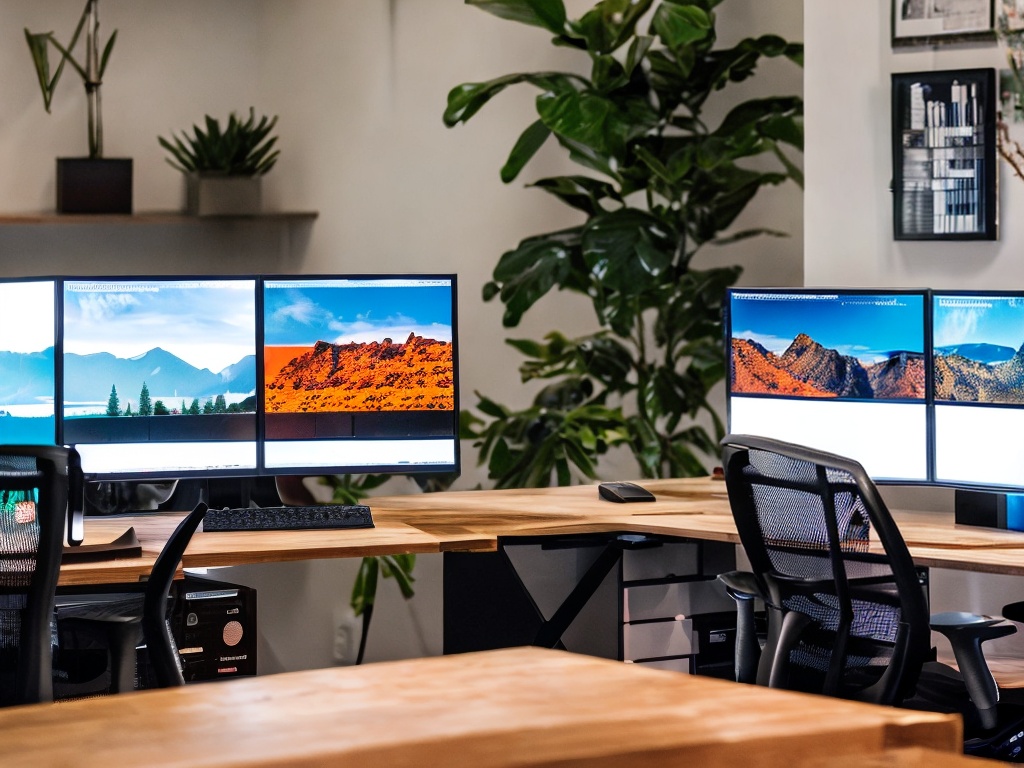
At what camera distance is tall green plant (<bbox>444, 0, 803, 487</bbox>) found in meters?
3.45

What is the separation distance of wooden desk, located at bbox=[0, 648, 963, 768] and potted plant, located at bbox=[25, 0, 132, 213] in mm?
4323

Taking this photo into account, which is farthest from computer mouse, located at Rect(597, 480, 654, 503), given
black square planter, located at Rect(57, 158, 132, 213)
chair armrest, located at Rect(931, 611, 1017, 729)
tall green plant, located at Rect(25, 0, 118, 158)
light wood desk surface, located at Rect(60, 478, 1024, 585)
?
tall green plant, located at Rect(25, 0, 118, 158)

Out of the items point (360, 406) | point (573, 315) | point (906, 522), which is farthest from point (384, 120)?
point (906, 522)

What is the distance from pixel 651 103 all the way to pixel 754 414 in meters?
1.08

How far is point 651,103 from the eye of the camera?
365 cm

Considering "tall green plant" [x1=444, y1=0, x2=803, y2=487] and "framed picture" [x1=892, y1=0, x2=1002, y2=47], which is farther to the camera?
"tall green plant" [x1=444, y1=0, x2=803, y2=487]

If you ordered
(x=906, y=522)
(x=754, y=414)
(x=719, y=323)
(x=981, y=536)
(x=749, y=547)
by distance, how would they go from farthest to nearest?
(x=719, y=323)
(x=754, y=414)
(x=906, y=522)
(x=981, y=536)
(x=749, y=547)

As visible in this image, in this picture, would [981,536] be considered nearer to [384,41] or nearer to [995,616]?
[995,616]

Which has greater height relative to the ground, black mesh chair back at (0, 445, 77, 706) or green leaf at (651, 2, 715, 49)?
green leaf at (651, 2, 715, 49)

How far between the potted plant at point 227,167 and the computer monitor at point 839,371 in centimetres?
225

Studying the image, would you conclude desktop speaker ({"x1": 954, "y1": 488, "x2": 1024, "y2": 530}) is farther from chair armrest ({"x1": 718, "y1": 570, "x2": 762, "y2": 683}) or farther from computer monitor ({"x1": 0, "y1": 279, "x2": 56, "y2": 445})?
computer monitor ({"x1": 0, "y1": 279, "x2": 56, "y2": 445})

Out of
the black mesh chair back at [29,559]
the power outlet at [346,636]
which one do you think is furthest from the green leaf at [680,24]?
the power outlet at [346,636]

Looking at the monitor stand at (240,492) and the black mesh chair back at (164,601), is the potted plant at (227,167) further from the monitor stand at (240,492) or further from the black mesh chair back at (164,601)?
the black mesh chair back at (164,601)

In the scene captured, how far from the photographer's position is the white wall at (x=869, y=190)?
2.92m
